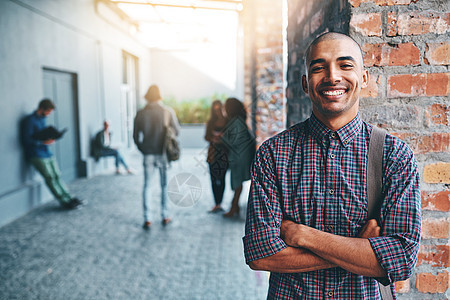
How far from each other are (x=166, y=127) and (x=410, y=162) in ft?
12.3

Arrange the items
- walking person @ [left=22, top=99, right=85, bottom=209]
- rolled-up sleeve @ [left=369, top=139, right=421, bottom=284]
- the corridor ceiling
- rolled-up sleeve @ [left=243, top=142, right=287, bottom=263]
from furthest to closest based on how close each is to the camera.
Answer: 1. the corridor ceiling
2. walking person @ [left=22, top=99, right=85, bottom=209]
3. rolled-up sleeve @ [left=243, top=142, right=287, bottom=263]
4. rolled-up sleeve @ [left=369, top=139, right=421, bottom=284]

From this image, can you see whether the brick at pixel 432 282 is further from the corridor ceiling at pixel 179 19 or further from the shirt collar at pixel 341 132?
the corridor ceiling at pixel 179 19

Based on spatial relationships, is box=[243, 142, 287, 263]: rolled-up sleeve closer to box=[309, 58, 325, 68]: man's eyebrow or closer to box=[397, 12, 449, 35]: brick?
box=[309, 58, 325, 68]: man's eyebrow

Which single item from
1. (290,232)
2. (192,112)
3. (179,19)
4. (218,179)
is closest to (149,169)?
(218,179)

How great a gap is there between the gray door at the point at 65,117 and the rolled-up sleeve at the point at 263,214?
6.38 metres

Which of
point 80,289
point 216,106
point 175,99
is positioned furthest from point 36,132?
point 175,99

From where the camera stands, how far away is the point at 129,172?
28.2 ft

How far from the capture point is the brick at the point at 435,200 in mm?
1403

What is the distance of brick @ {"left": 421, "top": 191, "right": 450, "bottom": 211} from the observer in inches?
55.2

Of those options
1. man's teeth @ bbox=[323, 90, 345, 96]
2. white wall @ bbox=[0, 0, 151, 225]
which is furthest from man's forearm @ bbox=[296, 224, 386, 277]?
white wall @ bbox=[0, 0, 151, 225]

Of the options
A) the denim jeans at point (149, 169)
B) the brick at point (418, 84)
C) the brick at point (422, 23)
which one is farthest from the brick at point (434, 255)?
the denim jeans at point (149, 169)

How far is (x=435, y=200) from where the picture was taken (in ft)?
4.61

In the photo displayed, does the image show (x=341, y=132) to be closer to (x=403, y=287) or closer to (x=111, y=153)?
(x=403, y=287)

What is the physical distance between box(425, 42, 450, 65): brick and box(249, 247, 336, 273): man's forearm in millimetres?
865
